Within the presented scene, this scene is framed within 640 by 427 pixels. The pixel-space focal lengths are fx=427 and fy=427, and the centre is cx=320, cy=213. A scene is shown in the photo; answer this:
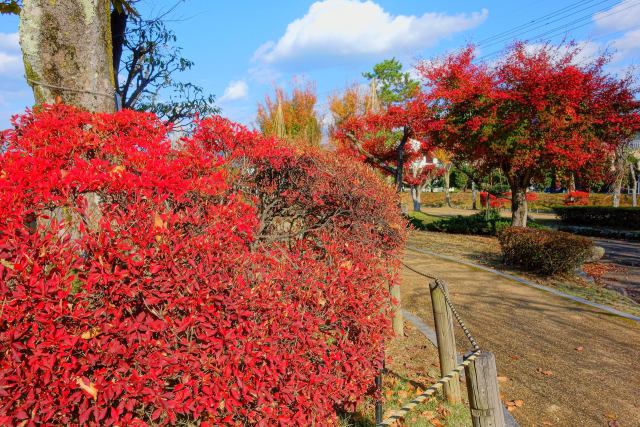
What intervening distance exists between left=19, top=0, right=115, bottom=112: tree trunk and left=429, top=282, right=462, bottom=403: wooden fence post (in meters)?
3.67

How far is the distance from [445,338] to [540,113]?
1111 centimetres

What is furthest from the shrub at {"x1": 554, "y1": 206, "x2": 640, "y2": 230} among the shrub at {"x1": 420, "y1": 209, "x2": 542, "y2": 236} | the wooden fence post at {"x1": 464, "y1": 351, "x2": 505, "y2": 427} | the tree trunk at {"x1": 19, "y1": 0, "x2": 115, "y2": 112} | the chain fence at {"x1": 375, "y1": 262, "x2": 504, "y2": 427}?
the tree trunk at {"x1": 19, "y1": 0, "x2": 115, "y2": 112}

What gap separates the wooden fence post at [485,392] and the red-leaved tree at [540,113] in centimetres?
1224

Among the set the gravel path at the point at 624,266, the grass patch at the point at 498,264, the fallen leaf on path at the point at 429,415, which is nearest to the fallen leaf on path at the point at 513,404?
the fallen leaf on path at the point at 429,415

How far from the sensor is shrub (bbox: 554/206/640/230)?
2070cm

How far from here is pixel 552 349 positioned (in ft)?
17.1

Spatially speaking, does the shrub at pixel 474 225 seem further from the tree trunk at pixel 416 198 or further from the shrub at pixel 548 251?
the tree trunk at pixel 416 198

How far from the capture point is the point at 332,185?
4301 millimetres

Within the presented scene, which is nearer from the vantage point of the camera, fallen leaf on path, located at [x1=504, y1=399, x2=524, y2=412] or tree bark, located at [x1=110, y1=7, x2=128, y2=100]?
fallen leaf on path, located at [x1=504, y1=399, x2=524, y2=412]

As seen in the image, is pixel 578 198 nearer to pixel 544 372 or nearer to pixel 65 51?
pixel 544 372

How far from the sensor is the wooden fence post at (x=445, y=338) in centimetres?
374

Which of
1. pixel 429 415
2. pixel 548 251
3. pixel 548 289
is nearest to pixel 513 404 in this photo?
pixel 429 415

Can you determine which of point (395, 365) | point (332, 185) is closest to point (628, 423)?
point (395, 365)

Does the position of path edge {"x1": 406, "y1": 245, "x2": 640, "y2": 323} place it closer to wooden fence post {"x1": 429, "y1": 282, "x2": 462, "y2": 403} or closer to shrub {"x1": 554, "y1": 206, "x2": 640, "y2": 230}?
wooden fence post {"x1": 429, "y1": 282, "x2": 462, "y2": 403}
